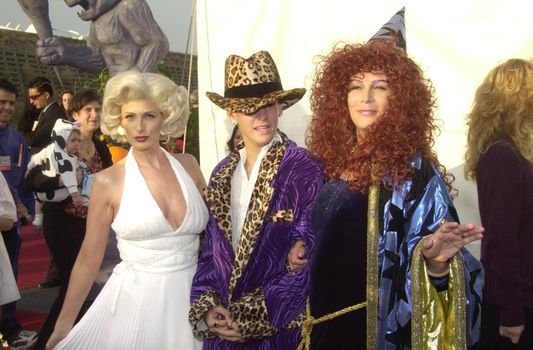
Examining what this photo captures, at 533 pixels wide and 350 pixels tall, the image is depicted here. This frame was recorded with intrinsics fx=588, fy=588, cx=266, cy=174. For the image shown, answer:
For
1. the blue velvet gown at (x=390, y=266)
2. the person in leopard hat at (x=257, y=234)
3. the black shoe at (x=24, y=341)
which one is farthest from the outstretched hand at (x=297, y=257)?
the black shoe at (x=24, y=341)

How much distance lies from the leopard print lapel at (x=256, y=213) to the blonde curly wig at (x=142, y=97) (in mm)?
615

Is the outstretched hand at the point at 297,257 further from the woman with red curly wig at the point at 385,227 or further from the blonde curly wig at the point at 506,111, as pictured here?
the blonde curly wig at the point at 506,111

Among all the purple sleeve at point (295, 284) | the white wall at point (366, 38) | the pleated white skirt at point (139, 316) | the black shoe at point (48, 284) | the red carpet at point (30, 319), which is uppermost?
the white wall at point (366, 38)

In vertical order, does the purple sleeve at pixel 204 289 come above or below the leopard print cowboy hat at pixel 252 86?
below

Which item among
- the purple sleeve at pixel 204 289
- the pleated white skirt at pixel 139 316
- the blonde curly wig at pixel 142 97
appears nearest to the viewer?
the purple sleeve at pixel 204 289

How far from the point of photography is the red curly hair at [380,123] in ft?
6.25

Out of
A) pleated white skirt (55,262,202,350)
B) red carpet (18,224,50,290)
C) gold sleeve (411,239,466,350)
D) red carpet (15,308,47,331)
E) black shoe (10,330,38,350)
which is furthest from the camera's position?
red carpet (18,224,50,290)

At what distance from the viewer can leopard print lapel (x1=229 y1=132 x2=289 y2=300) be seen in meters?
2.25

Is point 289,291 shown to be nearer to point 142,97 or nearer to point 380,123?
point 380,123

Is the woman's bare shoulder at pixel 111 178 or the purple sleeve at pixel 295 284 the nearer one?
the purple sleeve at pixel 295 284

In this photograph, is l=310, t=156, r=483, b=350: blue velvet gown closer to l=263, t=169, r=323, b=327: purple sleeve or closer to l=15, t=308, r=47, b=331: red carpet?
l=263, t=169, r=323, b=327: purple sleeve

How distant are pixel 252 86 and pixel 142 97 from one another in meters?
0.53

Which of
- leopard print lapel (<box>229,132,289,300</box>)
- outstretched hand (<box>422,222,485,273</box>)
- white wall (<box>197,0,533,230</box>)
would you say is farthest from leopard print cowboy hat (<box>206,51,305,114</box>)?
outstretched hand (<box>422,222,485,273</box>)

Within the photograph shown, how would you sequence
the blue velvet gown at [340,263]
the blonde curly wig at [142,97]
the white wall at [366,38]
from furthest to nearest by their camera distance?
the white wall at [366,38] → the blonde curly wig at [142,97] → the blue velvet gown at [340,263]
